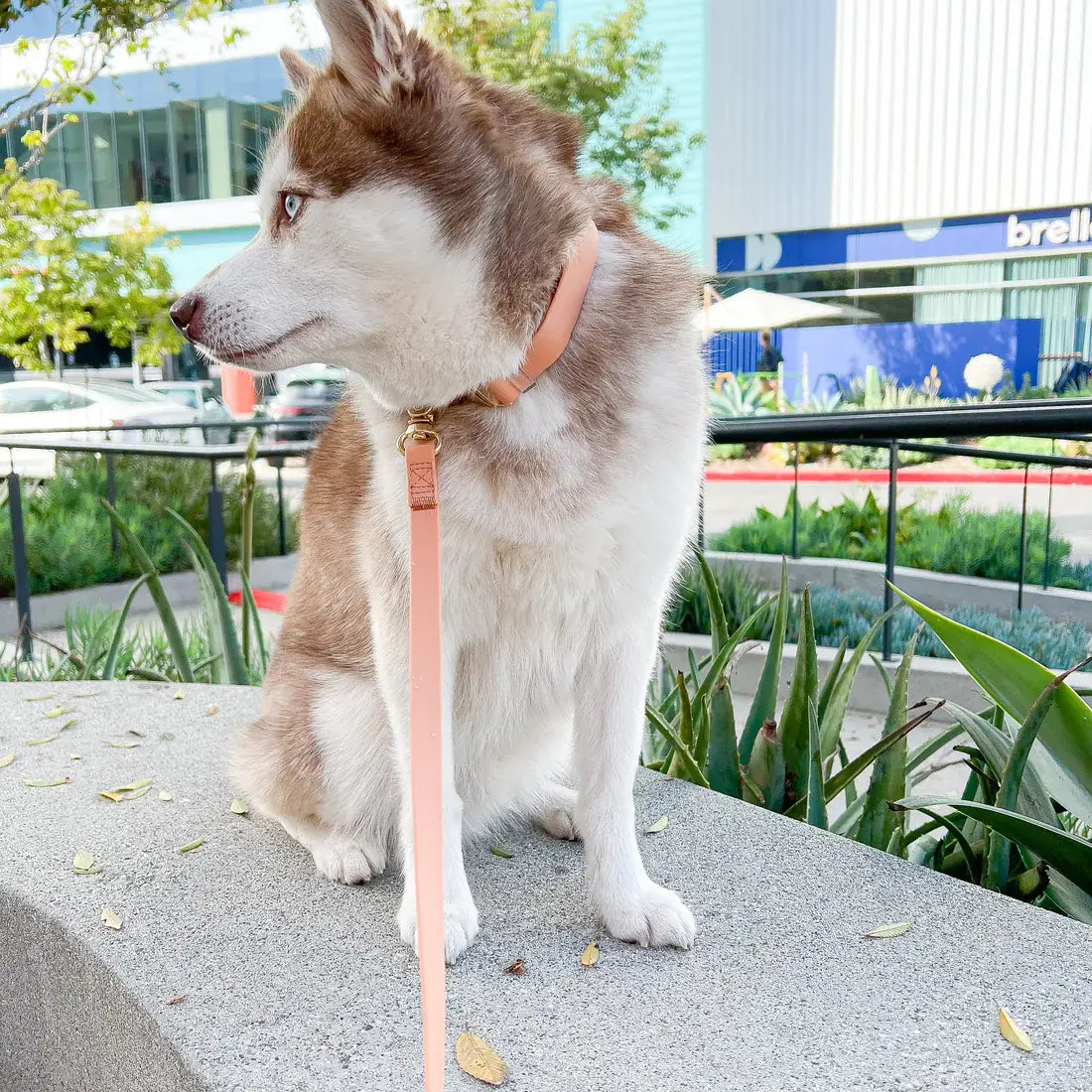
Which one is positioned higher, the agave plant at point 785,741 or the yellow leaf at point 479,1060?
the agave plant at point 785,741

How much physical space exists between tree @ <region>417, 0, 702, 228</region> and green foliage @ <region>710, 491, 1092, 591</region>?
2289mm

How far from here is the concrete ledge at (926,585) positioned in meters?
5.13

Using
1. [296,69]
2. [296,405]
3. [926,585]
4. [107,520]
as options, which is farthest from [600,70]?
[296,69]

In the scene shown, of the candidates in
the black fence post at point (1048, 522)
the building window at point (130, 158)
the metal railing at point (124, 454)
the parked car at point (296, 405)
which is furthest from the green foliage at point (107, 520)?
the black fence post at point (1048, 522)

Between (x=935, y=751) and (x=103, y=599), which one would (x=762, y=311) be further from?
(x=935, y=751)

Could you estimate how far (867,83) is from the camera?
8859 millimetres

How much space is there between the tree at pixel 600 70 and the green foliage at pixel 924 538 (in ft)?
7.51

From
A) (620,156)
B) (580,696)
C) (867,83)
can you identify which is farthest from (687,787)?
(867,83)

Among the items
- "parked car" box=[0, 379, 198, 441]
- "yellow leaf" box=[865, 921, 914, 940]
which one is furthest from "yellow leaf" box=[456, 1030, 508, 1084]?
"parked car" box=[0, 379, 198, 441]

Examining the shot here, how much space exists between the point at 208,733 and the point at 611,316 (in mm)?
1462

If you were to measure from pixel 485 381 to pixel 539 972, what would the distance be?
74cm

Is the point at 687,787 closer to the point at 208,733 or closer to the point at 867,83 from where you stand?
the point at 208,733

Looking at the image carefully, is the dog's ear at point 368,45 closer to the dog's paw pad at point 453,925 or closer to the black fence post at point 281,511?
the dog's paw pad at point 453,925

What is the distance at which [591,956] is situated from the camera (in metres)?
1.28
